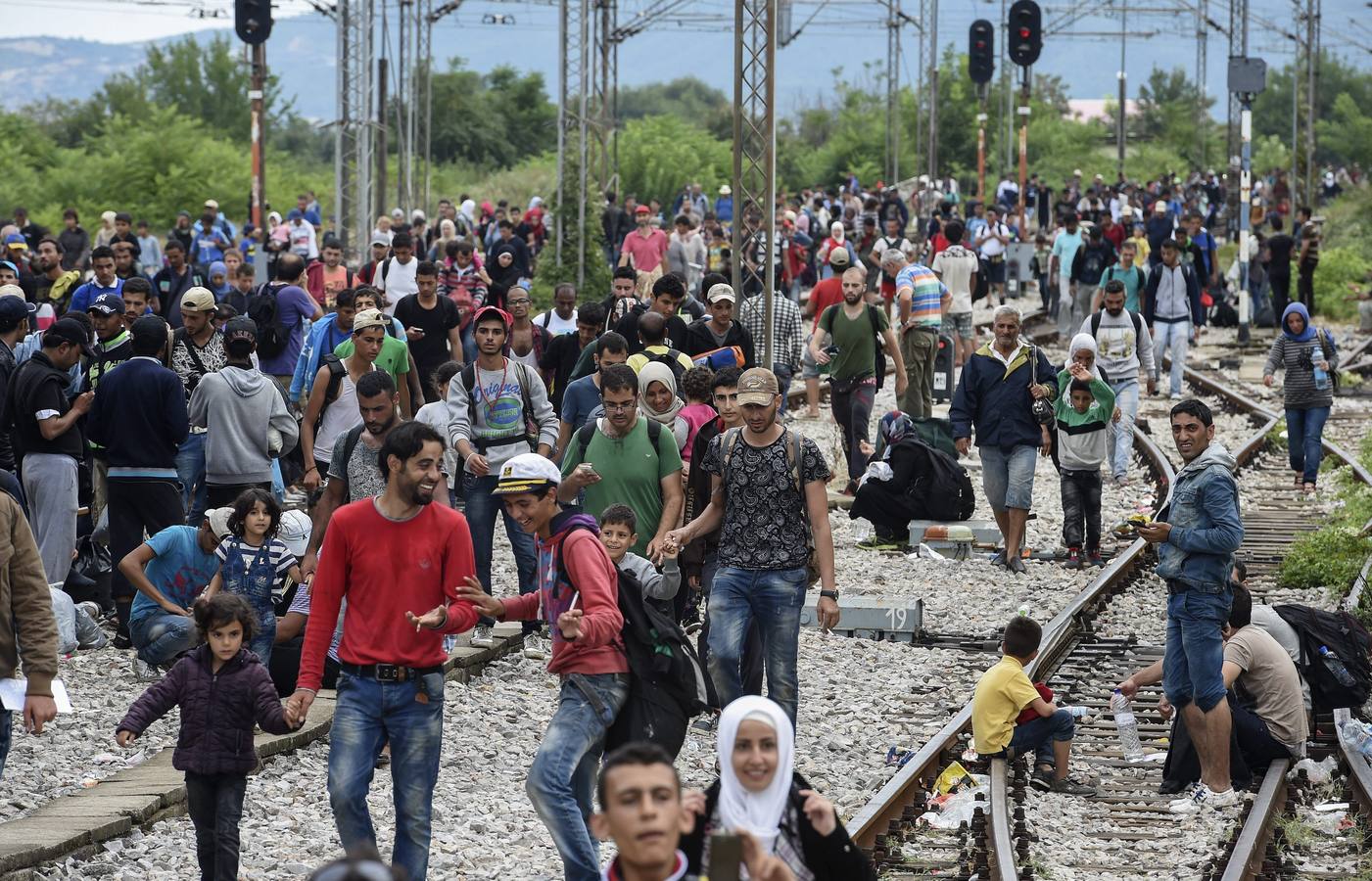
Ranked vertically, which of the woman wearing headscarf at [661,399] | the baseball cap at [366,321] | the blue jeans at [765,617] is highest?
the baseball cap at [366,321]

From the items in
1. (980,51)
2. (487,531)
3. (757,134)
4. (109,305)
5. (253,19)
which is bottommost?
(487,531)

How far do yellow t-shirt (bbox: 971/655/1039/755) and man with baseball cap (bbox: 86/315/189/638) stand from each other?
4.69m

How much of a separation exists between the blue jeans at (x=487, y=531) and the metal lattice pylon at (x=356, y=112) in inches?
597

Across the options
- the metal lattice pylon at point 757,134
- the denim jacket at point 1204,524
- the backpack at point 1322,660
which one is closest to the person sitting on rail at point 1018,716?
the denim jacket at point 1204,524

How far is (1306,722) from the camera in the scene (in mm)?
10141

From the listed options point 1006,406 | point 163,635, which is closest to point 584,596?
point 163,635

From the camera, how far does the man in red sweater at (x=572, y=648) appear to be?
22.1 ft

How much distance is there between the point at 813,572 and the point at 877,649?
149 inches

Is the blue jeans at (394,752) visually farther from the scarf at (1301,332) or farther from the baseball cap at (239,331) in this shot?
the scarf at (1301,332)

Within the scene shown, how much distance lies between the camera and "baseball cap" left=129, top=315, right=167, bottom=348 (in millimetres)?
11148

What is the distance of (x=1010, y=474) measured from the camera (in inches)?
571

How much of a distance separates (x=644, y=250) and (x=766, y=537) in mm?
17128

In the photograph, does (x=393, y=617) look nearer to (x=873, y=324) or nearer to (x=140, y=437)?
(x=140, y=437)

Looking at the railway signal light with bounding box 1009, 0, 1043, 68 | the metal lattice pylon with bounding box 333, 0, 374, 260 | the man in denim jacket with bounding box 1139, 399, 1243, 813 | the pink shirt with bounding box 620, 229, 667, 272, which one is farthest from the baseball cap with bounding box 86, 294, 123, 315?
the railway signal light with bounding box 1009, 0, 1043, 68
